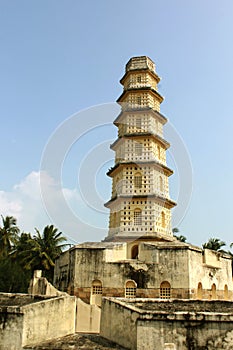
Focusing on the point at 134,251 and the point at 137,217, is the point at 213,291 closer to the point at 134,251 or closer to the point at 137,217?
the point at 134,251

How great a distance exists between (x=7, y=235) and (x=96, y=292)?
21.0 metres

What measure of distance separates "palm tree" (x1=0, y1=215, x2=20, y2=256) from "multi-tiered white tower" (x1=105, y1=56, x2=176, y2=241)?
54.9 feet

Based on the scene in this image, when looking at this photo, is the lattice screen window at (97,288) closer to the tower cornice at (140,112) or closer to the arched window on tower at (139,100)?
the tower cornice at (140,112)

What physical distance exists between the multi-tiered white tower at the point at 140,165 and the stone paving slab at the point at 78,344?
10.9m

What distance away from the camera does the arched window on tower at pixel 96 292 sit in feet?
60.8

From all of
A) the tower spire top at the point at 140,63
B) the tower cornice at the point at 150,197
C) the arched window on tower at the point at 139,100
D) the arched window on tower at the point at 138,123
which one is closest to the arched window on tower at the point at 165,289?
the tower cornice at the point at 150,197

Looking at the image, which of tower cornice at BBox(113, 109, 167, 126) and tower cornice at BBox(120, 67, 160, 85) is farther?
tower cornice at BBox(120, 67, 160, 85)

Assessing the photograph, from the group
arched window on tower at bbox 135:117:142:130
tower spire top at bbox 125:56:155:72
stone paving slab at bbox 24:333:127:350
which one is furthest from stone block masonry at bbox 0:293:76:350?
tower spire top at bbox 125:56:155:72

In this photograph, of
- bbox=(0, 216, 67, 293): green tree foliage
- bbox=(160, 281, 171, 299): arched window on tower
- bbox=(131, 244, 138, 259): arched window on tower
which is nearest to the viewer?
bbox=(160, 281, 171, 299): arched window on tower

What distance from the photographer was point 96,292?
18.8m

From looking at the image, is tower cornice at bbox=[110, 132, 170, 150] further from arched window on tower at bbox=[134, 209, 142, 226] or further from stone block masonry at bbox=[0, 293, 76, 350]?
stone block masonry at bbox=[0, 293, 76, 350]

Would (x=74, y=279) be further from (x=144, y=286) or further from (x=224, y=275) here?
(x=224, y=275)

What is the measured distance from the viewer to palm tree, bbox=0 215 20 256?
3703 centimetres

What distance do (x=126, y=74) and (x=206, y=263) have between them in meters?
15.1
